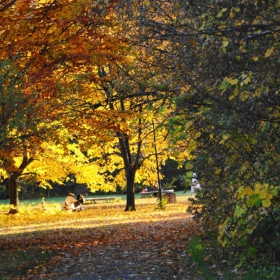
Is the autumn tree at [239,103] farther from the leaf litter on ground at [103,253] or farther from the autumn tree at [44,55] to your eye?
the autumn tree at [44,55]

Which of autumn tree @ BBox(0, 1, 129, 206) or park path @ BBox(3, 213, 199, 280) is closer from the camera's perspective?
park path @ BBox(3, 213, 199, 280)

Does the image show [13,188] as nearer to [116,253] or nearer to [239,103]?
[116,253]

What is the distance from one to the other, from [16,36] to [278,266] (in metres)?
6.14

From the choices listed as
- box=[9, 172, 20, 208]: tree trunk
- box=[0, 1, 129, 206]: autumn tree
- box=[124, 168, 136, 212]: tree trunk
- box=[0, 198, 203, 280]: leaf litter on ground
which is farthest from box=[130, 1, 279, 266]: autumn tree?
box=[9, 172, 20, 208]: tree trunk

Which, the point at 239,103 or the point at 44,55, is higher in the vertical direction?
the point at 44,55

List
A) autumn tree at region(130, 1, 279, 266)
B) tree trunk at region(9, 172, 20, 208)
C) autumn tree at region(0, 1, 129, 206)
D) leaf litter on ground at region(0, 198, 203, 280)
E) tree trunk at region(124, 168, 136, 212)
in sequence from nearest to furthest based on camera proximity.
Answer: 1. autumn tree at region(130, 1, 279, 266)
2. leaf litter on ground at region(0, 198, 203, 280)
3. autumn tree at region(0, 1, 129, 206)
4. tree trunk at region(124, 168, 136, 212)
5. tree trunk at region(9, 172, 20, 208)

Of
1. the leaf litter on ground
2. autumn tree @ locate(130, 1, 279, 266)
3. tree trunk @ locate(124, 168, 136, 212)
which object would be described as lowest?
the leaf litter on ground

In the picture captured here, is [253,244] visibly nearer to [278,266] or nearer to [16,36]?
[278,266]

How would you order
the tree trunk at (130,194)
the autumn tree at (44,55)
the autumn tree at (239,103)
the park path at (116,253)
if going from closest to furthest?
the autumn tree at (239,103) → the park path at (116,253) → the autumn tree at (44,55) → the tree trunk at (130,194)

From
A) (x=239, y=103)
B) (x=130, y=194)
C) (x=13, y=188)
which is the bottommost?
(x=130, y=194)

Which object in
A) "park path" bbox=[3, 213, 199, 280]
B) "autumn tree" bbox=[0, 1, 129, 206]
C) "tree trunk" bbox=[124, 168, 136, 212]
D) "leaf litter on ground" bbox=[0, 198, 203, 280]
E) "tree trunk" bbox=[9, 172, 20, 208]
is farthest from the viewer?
"tree trunk" bbox=[9, 172, 20, 208]

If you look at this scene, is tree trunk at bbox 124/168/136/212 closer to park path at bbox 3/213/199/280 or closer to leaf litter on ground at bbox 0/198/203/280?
leaf litter on ground at bbox 0/198/203/280

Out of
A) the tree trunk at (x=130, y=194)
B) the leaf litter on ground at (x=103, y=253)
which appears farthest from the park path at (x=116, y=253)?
the tree trunk at (x=130, y=194)

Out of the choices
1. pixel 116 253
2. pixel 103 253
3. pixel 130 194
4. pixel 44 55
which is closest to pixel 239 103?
pixel 44 55
